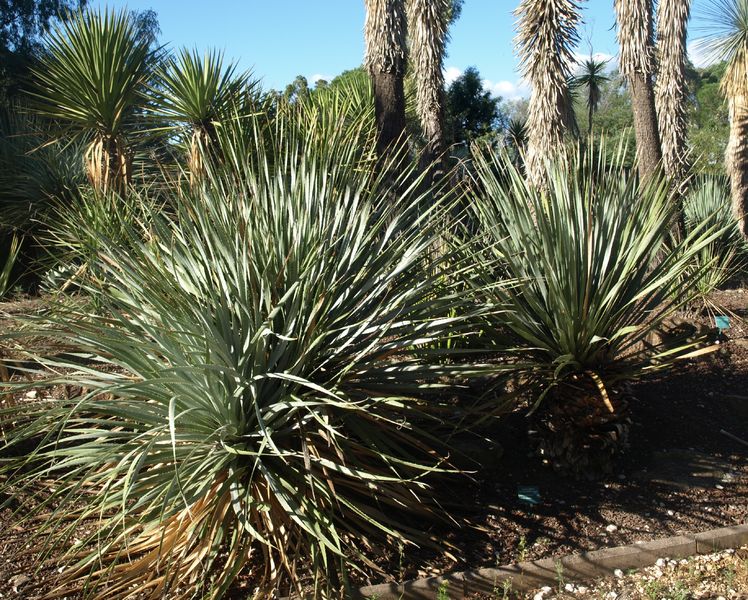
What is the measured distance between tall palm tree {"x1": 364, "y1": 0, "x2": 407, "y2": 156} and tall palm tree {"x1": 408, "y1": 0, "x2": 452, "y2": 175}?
2.12m

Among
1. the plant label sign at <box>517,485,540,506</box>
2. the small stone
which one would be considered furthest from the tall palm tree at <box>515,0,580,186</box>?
the small stone

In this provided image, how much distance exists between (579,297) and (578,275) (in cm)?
16

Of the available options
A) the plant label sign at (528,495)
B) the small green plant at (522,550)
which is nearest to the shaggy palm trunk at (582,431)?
the plant label sign at (528,495)

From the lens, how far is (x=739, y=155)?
704 inches

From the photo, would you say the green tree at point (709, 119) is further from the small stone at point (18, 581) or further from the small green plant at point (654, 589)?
the small stone at point (18, 581)

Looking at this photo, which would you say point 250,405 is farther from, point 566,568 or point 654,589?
point 654,589

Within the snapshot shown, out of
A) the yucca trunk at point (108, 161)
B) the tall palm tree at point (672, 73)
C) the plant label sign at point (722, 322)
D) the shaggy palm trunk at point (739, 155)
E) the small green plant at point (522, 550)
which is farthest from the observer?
the shaggy palm trunk at point (739, 155)

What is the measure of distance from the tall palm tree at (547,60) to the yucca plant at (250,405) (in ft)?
20.1

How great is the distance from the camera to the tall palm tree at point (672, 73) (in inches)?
635

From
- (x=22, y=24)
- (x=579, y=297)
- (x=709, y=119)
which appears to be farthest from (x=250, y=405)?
(x=709, y=119)

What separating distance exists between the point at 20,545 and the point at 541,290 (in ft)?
12.0

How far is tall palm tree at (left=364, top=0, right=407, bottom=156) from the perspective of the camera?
10172 mm

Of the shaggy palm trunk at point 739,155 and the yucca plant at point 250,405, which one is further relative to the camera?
the shaggy palm trunk at point 739,155

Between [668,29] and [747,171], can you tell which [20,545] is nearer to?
[668,29]
